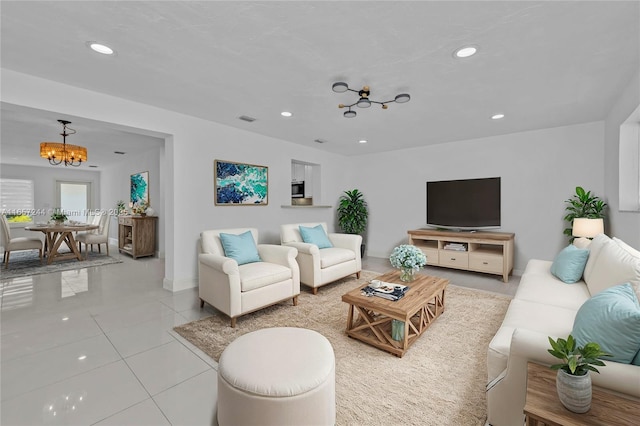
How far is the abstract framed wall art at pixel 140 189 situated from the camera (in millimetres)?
6352

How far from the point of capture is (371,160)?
6.20 m

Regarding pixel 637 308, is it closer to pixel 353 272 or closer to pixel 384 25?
pixel 384 25

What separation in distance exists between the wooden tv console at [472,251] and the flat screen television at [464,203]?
28 cm

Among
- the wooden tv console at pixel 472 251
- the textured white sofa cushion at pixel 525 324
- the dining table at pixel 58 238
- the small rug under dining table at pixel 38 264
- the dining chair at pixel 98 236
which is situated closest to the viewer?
the textured white sofa cushion at pixel 525 324

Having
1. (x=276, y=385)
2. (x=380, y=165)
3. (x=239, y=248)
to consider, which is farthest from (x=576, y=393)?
(x=380, y=165)

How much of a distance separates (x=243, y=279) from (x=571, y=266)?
10.1 feet

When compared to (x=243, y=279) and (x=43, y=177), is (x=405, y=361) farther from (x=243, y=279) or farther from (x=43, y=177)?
(x=43, y=177)

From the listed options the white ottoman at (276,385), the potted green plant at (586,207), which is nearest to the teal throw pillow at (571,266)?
the potted green plant at (586,207)

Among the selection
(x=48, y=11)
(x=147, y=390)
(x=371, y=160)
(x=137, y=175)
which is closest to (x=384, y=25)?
(x=48, y=11)

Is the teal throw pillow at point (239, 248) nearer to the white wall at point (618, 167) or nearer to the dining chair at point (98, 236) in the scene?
the white wall at point (618, 167)

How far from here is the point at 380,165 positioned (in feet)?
19.9

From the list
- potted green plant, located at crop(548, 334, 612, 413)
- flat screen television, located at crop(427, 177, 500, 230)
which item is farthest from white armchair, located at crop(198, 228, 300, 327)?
flat screen television, located at crop(427, 177, 500, 230)

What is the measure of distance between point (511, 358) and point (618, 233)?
323 centimetres

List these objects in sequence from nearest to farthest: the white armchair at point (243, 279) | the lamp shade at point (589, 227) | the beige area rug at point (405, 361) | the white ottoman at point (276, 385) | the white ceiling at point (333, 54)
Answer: the white ottoman at point (276, 385) → the beige area rug at point (405, 361) → the white ceiling at point (333, 54) → the white armchair at point (243, 279) → the lamp shade at point (589, 227)
